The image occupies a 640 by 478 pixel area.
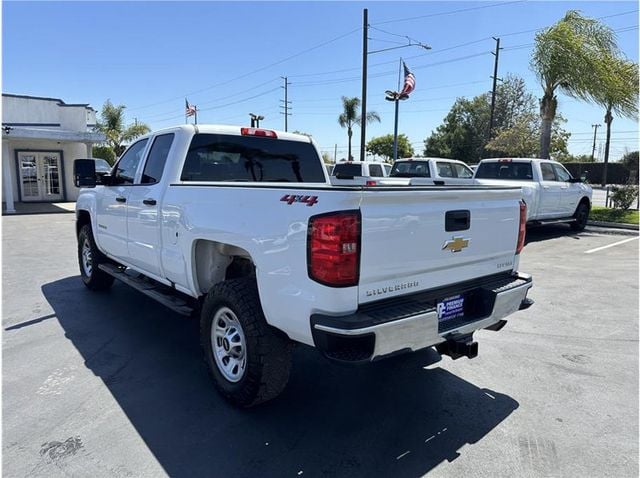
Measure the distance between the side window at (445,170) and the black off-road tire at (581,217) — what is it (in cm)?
361

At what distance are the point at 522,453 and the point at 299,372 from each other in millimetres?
1853

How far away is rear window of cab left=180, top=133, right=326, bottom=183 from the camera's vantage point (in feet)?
15.0

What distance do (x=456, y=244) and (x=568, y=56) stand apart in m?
15.9

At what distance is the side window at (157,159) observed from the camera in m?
4.67

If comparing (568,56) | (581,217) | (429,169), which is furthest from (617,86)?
(429,169)

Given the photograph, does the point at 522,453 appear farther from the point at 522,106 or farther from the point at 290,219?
the point at 522,106

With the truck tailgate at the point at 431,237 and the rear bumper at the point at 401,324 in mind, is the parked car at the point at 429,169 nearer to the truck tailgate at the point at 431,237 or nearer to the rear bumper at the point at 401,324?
the truck tailgate at the point at 431,237

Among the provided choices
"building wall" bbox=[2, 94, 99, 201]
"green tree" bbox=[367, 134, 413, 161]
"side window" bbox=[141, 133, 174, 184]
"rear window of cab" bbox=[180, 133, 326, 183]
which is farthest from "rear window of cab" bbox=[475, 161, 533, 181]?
"green tree" bbox=[367, 134, 413, 161]

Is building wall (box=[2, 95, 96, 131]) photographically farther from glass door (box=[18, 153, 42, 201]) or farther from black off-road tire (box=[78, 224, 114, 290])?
black off-road tire (box=[78, 224, 114, 290])

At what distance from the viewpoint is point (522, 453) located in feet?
9.77

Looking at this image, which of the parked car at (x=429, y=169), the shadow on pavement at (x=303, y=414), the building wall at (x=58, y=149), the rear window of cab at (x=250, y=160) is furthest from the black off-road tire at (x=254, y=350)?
the building wall at (x=58, y=149)

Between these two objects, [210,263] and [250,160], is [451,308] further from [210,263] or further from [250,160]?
[250,160]

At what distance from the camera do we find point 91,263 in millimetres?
6570

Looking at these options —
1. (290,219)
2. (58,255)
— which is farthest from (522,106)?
(290,219)
